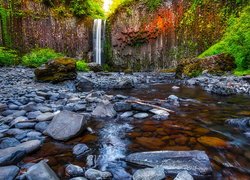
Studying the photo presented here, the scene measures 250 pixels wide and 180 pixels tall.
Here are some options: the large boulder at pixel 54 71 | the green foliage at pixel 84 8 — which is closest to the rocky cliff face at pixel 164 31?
the green foliage at pixel 84 8

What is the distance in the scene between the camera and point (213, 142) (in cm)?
245

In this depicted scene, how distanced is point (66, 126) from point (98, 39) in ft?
49.1

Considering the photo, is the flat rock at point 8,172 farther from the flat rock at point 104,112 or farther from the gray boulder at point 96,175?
the flat rock at point 104,112

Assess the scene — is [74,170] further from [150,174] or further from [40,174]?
[150,174]

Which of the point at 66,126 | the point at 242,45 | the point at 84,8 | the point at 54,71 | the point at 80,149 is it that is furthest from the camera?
the point at 84,8

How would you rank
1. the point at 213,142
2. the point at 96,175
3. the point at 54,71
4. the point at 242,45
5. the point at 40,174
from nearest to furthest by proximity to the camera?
the point at 40,174, the point at 96,175, the point at 213,142, the point at 54,71, the point at 242,45

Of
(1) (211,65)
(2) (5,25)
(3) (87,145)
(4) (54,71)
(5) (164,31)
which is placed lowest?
(3) (87,145)

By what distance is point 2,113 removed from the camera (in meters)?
3.56

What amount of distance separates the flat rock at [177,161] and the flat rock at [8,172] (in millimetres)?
957

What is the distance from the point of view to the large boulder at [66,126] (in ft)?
8.46

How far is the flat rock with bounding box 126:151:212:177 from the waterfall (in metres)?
15.1

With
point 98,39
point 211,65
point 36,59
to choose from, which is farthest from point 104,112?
point 98,39

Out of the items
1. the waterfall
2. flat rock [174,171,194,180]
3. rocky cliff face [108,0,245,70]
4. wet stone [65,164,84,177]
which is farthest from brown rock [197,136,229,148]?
the waterfall

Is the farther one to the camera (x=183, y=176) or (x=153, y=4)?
(x=153, y=4)
